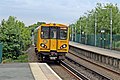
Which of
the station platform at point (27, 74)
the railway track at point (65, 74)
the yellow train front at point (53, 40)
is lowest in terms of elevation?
the railway track at point (65, 74)

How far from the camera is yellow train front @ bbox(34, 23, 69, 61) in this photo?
27.1 m

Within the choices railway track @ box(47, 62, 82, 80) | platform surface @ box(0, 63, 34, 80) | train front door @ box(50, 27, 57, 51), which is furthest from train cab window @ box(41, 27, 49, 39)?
platform surface @ box(0, 63, 34, 80)

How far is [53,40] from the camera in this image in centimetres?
2712

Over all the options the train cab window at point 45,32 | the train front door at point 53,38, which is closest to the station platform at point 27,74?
the train front door at point 53,38

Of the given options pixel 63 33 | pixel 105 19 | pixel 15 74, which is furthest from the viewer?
pixel 105 19

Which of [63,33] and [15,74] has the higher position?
[63,33]

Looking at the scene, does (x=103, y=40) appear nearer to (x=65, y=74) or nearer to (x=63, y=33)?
(x=63, y=33)

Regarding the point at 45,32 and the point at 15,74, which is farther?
the point at 45,32

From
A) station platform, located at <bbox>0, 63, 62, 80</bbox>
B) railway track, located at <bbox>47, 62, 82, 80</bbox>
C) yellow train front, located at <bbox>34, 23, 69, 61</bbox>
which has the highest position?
yellow train front, located at <bbox>34, 23, 69, 61</bbox>

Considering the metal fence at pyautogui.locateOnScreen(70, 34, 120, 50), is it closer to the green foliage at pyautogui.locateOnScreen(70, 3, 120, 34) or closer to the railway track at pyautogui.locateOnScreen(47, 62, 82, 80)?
the green foliage at pyautogui.locateOnScreen(70, 3, 120, 34)

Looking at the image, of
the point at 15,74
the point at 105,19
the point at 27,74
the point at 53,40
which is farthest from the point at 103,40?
the point at 15,74

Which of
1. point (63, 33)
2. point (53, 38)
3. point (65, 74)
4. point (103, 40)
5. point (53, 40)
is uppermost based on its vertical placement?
point (63, 33)

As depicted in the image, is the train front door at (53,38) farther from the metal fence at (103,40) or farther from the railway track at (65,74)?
the metal fence at (103,40)

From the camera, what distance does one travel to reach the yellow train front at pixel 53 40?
88.9ft
